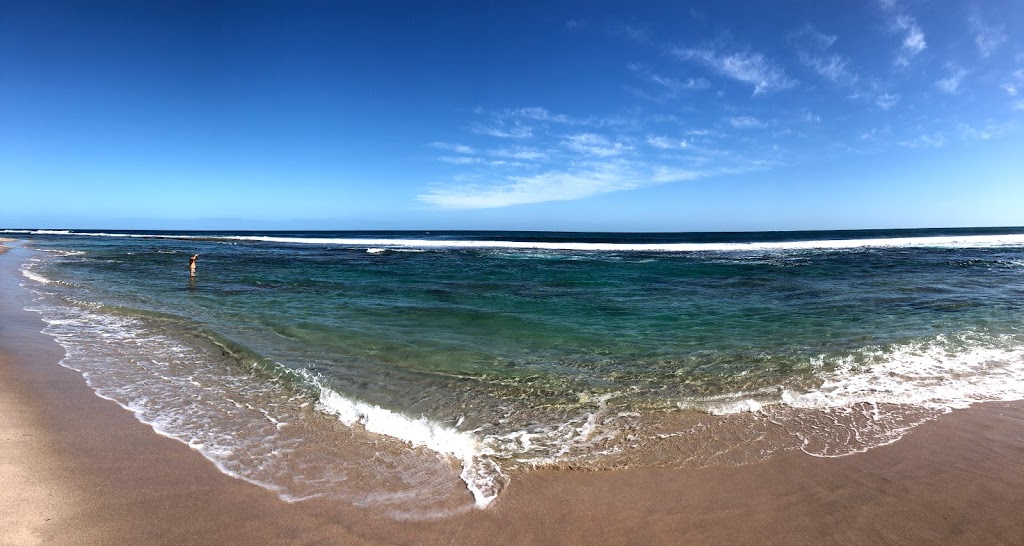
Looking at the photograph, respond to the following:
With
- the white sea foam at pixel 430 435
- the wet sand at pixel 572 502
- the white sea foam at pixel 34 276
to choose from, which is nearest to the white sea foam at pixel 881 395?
the wet sand at pixel 572 502

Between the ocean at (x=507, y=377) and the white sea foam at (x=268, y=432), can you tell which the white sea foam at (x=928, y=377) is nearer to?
the ocean at (x=507, y=377)

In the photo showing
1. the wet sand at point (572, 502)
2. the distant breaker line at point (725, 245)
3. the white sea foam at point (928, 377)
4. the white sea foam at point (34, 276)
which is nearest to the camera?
the wet sand at point (572, 502)

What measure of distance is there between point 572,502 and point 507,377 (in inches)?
120

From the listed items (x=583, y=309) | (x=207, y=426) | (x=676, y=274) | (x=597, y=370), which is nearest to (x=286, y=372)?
(x=207, y=426)

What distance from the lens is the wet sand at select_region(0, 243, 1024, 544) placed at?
3051 mm

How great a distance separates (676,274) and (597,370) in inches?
617

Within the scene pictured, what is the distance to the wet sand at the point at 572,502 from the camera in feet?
10.0

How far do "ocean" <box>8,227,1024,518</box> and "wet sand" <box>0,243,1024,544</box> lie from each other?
20cm

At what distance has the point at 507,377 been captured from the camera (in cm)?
643

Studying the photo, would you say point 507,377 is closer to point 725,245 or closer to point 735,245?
point 725,245

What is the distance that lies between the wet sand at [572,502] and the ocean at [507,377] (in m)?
0.20

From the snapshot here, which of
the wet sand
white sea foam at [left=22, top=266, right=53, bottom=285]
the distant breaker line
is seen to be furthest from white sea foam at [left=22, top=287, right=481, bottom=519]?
the distant breaker line

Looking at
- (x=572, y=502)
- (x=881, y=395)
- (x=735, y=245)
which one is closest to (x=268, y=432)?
(x=572, y=502)

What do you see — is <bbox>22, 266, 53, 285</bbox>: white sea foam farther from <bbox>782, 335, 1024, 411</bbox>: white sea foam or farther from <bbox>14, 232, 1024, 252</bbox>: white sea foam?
<bbox>14, 232, 1024, 252</bbox>: white sea foam
